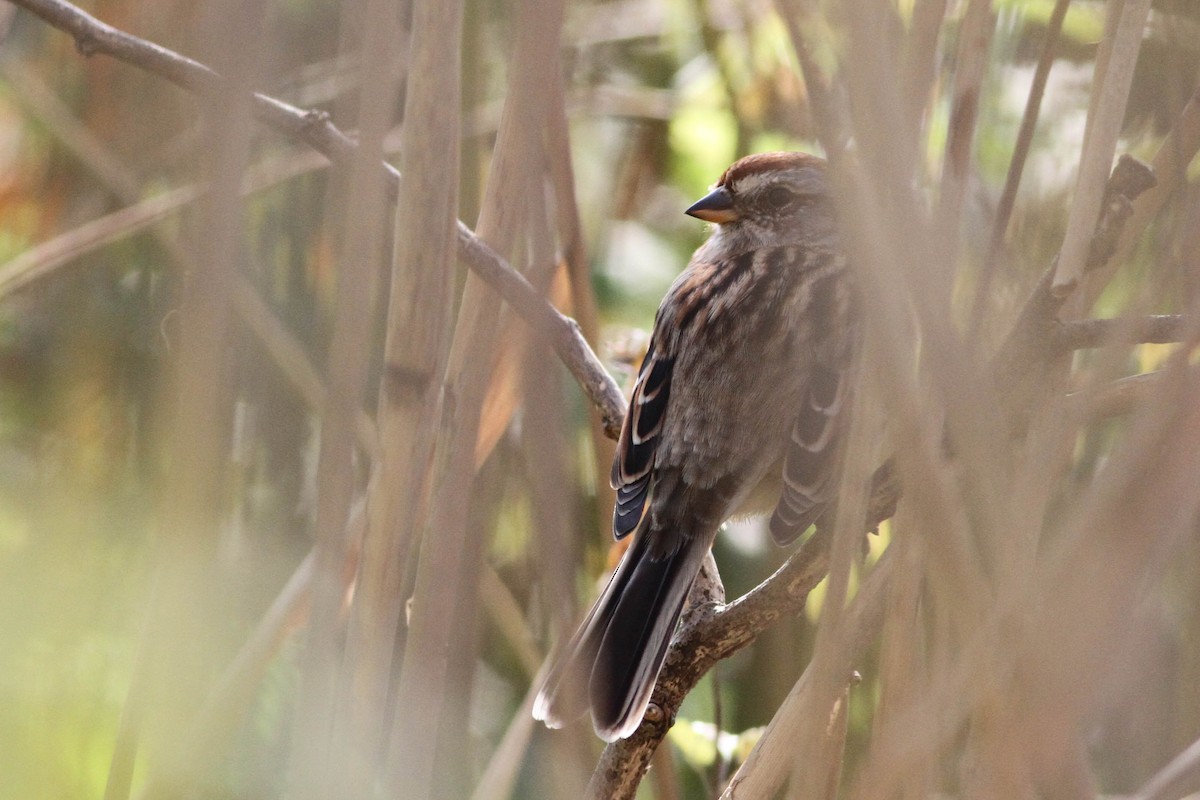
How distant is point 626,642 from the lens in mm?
1684

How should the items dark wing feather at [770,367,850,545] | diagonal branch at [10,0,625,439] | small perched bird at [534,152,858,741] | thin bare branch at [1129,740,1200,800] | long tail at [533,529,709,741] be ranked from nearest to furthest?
thin bare branch at [1129,740,1200,800]
diagonal branch at [10,0,625,439]
long tail at [533,529,709,741]
small perched bird at [534,152,858,741]
dark wing feather at [770,367,850,545]

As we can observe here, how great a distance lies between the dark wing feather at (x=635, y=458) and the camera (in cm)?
199

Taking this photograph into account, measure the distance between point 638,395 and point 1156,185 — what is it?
96 centimetres

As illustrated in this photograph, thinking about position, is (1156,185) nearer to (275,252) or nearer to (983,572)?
(983,572)

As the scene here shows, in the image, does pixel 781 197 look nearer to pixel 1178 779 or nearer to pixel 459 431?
pixel 459 431

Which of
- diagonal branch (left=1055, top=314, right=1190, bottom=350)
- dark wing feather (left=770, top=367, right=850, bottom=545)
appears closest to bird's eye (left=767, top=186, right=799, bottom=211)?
dark wing feather (left=770, top=367, right=850, bottom=545)

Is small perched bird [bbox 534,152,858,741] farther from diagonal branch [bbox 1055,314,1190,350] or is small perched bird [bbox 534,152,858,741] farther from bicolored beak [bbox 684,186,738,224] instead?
diagonal branch [bbox 1055,314,1190,350]

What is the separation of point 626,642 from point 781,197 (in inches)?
42.7

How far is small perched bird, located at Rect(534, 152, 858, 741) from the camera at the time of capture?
1.77m

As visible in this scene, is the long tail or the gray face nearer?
the long tail

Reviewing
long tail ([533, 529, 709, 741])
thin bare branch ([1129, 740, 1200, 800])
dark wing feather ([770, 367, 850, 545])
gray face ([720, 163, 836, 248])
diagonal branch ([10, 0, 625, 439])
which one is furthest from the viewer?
gray face ([720, 163, 836, 248])

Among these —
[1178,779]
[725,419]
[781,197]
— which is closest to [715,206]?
[781,197]

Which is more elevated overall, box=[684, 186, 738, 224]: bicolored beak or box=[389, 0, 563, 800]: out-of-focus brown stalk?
box=[684, 186, 738, 224]: bicolored beak

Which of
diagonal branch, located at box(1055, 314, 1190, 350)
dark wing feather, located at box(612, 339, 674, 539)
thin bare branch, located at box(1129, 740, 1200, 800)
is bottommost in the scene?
thin bare branch, located at box(1129, 740, 1200, 800)
